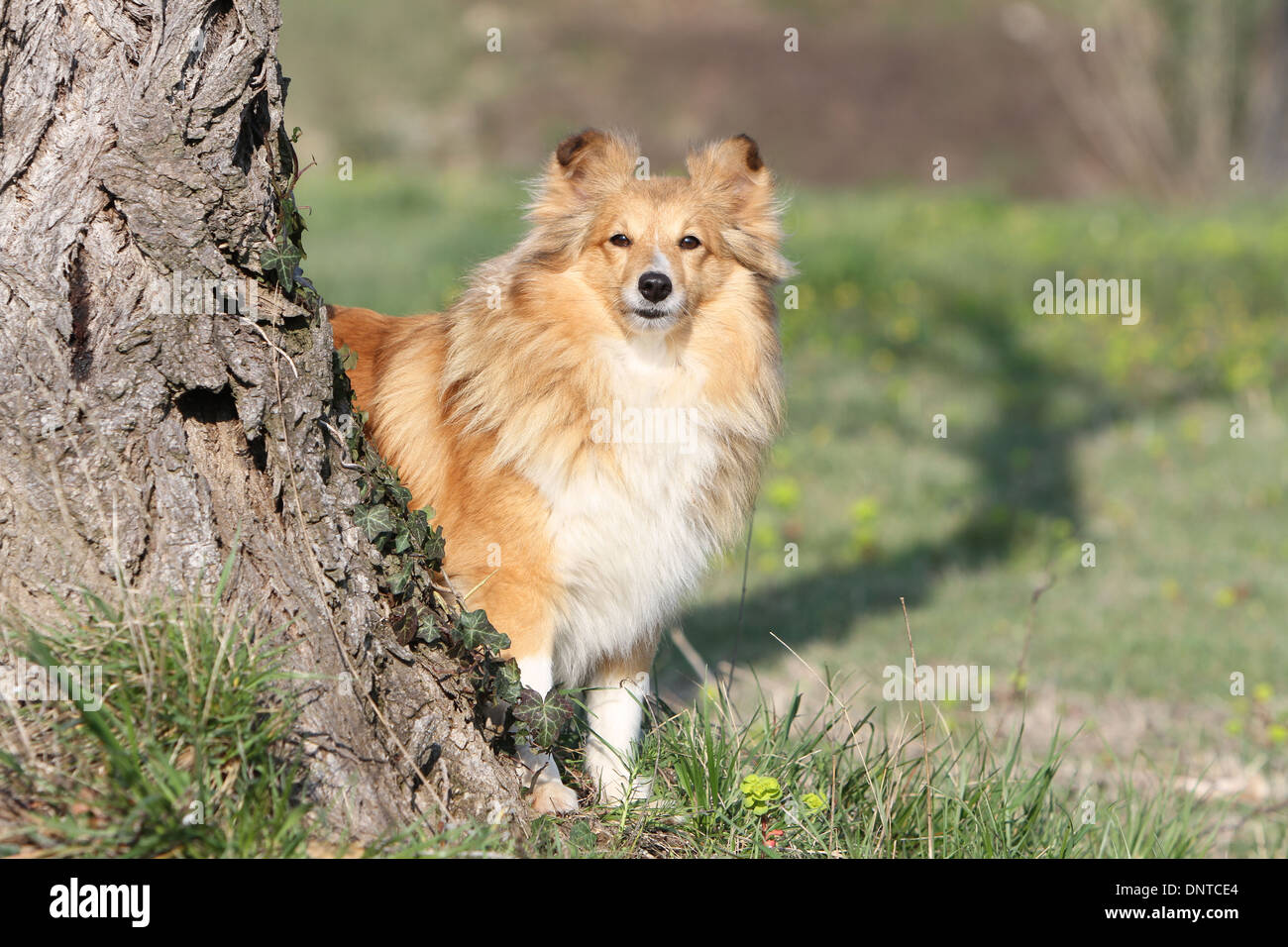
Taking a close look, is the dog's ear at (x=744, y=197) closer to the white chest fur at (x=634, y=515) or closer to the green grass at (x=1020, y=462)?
the white chest fur at (x=634, y=515)

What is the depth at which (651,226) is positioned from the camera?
3.82 meters

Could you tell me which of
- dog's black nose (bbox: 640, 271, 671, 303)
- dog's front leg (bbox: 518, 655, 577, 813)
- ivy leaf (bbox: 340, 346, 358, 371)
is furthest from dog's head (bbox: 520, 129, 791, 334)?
dog's front leg (bbox: 518, 655, 577, 813)

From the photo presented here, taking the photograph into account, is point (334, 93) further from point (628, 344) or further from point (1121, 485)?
point (628, 344)

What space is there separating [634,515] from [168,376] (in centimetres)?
139

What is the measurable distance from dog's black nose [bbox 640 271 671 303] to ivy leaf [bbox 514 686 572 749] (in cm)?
128

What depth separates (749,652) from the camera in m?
6.20

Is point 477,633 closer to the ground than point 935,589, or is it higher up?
higher up

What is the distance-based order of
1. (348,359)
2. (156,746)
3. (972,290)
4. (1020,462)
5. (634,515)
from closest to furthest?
(156,746) < (348,359) < (634,515) < (1020,462) < (972,290)

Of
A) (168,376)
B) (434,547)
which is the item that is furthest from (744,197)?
(168,376)

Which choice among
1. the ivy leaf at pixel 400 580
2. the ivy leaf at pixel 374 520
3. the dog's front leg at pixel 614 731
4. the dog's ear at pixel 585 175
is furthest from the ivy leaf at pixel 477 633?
the dog's ear at pixel 585 175

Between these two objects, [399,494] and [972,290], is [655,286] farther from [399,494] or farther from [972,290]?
[972,290]

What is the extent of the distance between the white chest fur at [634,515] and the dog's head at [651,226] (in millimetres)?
199

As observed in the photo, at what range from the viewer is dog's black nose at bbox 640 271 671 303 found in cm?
365
